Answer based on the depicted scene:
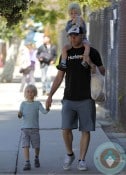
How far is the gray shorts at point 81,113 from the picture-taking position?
859 centimetres

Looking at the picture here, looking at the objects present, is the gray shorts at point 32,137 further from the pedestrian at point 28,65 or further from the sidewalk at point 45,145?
the pedestrian at point 28,65

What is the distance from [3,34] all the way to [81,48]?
1932 cm

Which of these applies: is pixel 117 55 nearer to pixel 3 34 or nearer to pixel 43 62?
pixel 43 62

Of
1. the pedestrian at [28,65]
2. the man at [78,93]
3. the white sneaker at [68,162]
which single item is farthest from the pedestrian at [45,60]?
the man at [78,93]

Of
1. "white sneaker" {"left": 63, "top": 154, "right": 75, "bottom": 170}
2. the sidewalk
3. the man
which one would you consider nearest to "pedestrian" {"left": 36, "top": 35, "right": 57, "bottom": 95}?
the sidewalk

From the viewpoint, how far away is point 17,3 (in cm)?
890

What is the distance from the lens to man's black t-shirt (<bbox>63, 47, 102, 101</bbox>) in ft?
28.0

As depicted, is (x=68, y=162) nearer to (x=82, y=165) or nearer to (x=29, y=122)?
(x=82, y=165)

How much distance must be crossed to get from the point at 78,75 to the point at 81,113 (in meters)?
0.49

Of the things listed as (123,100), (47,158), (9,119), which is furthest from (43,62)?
(47,158)

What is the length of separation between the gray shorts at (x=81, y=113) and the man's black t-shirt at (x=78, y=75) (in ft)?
0.25

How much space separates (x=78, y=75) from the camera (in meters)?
8.55

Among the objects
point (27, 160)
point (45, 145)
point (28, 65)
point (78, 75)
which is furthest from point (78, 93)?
point (28, 65)

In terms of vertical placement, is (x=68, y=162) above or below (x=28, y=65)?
above
